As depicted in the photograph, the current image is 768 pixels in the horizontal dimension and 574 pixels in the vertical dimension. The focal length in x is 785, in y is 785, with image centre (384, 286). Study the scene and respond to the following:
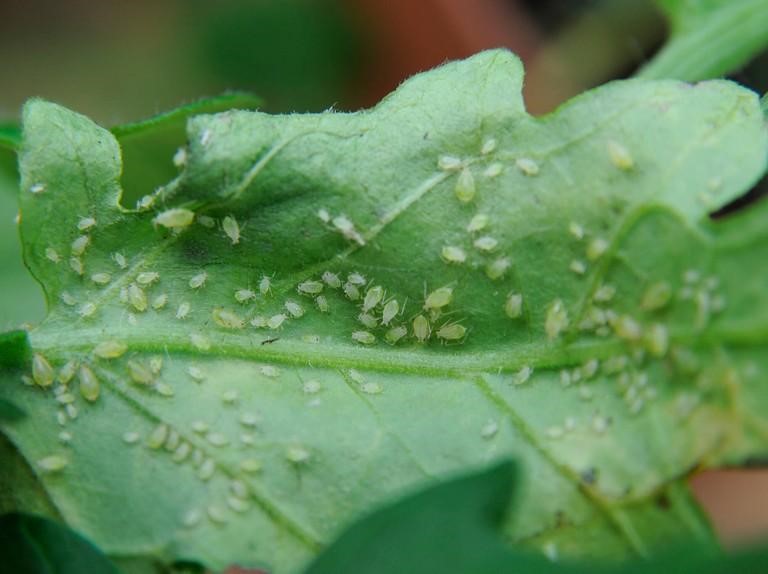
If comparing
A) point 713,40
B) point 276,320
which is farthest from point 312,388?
point 713,40

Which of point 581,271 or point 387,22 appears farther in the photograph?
point 387,22

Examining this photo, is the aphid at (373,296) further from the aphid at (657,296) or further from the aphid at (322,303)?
the aphid at (657,296)

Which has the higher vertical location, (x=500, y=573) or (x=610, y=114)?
(x=610, y=114)

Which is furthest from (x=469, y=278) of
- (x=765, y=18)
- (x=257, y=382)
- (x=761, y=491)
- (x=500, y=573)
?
(x=761, y=491)

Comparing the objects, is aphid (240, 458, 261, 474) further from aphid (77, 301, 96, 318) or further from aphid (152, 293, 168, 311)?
aphid (77, 301, 96, 318)

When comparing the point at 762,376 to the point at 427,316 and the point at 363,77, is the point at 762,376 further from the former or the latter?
the point at 363,77

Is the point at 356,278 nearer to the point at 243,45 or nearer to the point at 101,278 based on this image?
the point at 101,278

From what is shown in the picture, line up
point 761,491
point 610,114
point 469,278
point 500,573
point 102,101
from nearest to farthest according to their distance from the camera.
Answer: point 500,573, point 610,114, point 469,278, point 761,491, point 102,101

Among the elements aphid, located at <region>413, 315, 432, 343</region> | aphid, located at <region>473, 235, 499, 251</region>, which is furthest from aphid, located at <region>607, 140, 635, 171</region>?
aphid, located at <region>413, 315, 432, 343</region>
